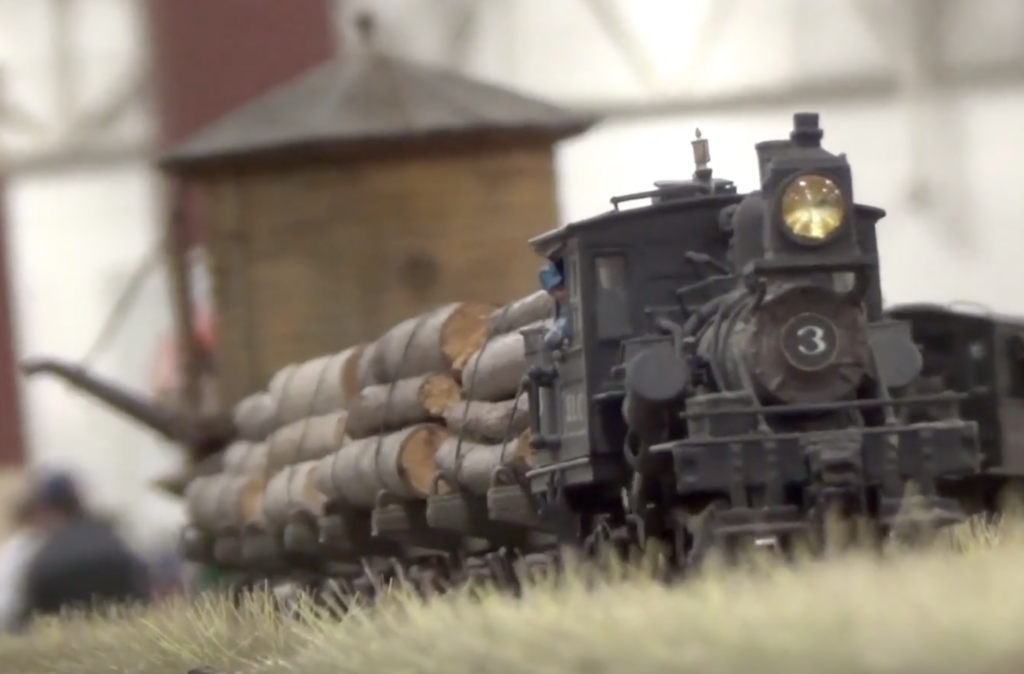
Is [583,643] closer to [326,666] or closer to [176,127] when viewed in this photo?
[326,666]

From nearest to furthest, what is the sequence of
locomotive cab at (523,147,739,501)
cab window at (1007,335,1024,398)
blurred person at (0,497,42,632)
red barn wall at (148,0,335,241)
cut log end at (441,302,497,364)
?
1. locomotive cab at (523,147,739,501)
2. cab window at (1007,335,1024,398)
3. cut log end at (441,302,497,364)
4. blurred person at (0,497,42,632)
5. red barn wall at (148,0,335,241)

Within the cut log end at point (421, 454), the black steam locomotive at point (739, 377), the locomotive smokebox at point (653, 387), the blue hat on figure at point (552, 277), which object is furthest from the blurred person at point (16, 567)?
the locomotive smokebox at point (653, 387)

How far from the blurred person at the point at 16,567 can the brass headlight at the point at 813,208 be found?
22.8 feet

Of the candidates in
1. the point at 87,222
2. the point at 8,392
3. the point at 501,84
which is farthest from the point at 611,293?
the point at 87,222

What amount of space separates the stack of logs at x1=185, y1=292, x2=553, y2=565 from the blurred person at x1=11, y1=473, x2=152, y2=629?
1.46 metres

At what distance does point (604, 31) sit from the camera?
90.9ft

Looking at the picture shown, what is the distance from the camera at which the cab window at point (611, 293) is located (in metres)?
10.8

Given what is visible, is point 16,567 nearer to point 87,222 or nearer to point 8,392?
point 8,392

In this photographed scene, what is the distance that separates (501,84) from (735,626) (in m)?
21.5

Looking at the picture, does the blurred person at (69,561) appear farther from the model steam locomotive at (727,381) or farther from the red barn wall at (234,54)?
the red barn wall at (234,54)

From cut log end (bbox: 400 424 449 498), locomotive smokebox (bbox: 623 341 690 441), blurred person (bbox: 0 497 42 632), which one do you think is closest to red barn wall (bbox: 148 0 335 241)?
blurred person (bbox: 0 497 42 632)

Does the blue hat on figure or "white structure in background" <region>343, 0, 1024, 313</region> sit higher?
"white structure in background" <region>343, 0, 1024, 313</region>

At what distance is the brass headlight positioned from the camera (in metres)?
9.93

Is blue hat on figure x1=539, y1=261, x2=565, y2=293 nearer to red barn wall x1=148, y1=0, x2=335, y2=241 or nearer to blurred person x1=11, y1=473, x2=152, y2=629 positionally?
blurred person x1=11, y1=473, x2=152, y2=629
